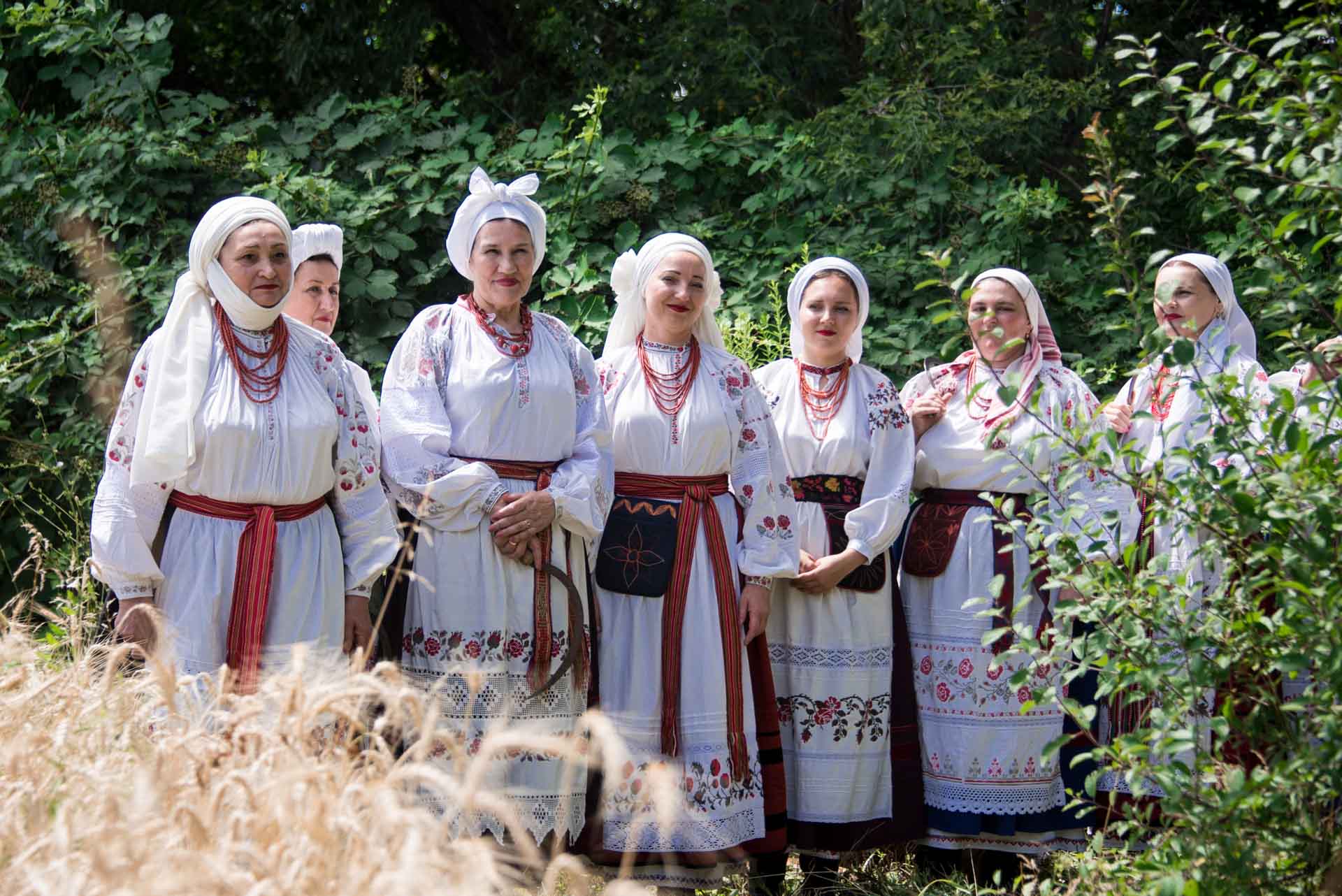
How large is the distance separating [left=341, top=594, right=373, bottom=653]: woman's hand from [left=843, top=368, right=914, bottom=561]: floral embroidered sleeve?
1461 millimetres

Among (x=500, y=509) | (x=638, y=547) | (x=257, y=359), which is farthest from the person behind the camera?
(x=638, y=547)

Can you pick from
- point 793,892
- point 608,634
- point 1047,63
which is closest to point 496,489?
point 608,634

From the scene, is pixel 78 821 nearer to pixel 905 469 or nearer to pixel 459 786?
pixel 459 786

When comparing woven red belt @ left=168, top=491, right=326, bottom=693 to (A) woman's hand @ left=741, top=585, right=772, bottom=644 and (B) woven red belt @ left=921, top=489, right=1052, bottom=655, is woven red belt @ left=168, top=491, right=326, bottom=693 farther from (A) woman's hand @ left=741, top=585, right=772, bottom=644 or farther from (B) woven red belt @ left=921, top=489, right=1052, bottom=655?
(B) woven red belt @ left=921, top=489, right=1052, bottom=655

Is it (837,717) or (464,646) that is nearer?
(464,646)

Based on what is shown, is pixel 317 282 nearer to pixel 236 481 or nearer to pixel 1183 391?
pixel 236 481

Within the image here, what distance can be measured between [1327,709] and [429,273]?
4476mm

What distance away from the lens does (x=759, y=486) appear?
4.27 meters

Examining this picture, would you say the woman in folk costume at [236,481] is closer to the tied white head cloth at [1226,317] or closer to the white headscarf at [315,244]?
the white headscarf at [315,244]

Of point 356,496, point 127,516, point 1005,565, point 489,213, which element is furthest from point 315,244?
point 1005,565

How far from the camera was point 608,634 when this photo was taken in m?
4.18

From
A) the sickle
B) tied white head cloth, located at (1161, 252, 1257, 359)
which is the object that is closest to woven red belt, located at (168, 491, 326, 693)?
the sickle

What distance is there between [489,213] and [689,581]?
1.22 metres

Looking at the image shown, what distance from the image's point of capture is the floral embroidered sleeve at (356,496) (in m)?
3.77
